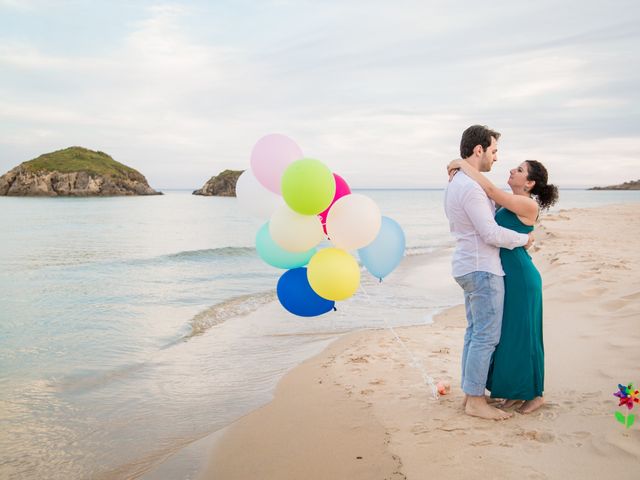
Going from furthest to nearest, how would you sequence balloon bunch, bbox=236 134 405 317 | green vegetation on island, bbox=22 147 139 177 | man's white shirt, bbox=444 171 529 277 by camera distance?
1. green vegetation on island, bbox=22 147 139 177
2. balloon bunch, bbox=236 134 405 317
3. man's white shirt, bbox=444 171 529 277

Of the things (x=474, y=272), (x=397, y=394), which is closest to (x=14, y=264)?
(x=397, y=394)

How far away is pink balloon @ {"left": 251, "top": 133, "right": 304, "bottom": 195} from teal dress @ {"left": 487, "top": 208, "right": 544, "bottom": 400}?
75.1 inches

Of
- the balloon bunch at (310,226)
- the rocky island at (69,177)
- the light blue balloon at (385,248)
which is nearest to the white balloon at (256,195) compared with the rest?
the balloon bunch at (310,226)

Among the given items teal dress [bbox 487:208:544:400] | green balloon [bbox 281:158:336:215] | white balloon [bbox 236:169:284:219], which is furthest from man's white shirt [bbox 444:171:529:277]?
white balloon [bbox 236:169:284:219]

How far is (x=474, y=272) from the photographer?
3555 millimetres

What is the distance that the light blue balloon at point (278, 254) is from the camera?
4469 millimetres

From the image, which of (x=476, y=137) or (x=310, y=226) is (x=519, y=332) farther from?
(x=310, y=226)

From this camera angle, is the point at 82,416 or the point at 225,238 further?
the point at 225,238

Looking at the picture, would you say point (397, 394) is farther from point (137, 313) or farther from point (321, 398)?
point (137, 313)

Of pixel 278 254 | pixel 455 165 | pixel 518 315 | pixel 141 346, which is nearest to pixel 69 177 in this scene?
pixel 141 346

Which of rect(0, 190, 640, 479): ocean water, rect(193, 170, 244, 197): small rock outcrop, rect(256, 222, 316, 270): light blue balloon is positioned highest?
rect(193, 170, 244, 197): small rock outcrop

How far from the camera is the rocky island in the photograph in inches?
3150

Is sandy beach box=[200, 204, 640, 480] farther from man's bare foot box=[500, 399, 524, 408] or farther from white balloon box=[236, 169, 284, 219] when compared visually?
white balloon box=[236, 169, 284, 219]

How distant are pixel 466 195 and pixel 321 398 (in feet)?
7.69
